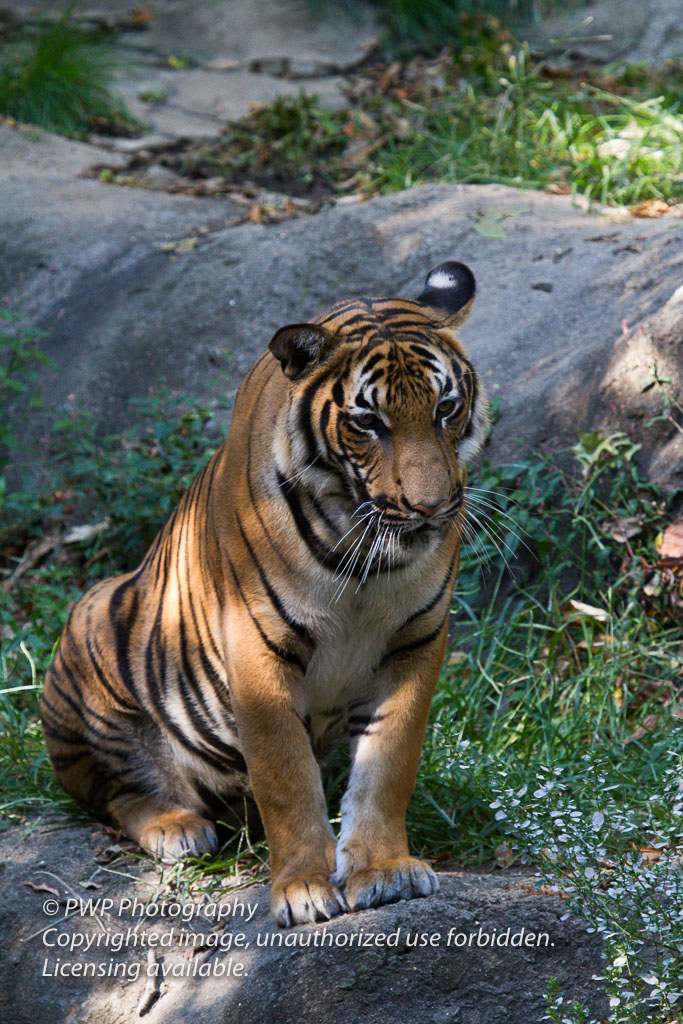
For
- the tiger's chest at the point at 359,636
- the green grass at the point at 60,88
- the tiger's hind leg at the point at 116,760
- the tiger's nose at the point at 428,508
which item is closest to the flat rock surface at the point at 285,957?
the tiger's hind leg at the point at 116,760

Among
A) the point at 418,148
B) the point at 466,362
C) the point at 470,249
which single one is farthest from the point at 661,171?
the point at 466,362

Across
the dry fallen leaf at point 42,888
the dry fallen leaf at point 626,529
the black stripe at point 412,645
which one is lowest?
the dry fallen leaf at point 42,888

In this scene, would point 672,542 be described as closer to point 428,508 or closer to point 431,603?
point 431,603

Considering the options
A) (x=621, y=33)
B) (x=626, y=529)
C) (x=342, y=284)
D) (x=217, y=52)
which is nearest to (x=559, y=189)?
(x=342, y=284)

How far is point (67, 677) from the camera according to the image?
12.3ft

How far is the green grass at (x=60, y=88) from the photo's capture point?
864 centimetres

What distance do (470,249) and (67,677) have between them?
3469 mm

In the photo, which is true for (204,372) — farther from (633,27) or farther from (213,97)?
(633,27)

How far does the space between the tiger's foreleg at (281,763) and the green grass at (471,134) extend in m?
4.26

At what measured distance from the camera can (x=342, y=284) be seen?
6.19 m

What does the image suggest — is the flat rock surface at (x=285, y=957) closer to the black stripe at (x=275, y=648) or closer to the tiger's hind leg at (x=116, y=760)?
the tiger's hind leg at (x=116, y=760)

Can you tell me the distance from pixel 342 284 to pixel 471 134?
5.79 ft

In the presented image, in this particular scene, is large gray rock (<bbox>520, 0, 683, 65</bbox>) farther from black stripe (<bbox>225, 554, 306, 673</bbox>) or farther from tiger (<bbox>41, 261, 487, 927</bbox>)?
black stripe (<bbox>225, 554, 306, 673</bbox>)

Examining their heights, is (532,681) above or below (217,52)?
below
